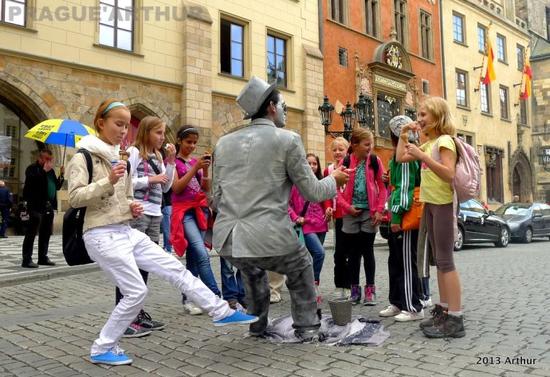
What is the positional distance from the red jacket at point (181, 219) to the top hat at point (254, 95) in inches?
64.4

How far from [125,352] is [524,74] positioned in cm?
3431

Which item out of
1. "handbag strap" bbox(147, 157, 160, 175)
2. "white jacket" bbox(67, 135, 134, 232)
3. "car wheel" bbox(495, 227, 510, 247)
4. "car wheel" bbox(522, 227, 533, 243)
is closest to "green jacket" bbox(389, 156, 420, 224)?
"handbag strap" bbox(147, 157, 160, 175)

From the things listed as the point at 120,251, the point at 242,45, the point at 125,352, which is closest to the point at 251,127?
the point at 120,251

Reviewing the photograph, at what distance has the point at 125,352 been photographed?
3775 mm

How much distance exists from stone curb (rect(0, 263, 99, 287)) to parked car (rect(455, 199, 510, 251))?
9.00m

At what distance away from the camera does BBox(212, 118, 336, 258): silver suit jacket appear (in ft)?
11.6

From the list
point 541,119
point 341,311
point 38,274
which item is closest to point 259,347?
point 341,311

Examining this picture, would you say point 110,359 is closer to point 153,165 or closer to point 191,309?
point 191,309

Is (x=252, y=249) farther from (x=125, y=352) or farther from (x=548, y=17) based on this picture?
(x=548, y=17)

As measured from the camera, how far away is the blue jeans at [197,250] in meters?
5.07

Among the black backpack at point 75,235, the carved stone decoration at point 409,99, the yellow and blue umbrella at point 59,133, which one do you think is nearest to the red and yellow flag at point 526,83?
the carved stone decoration at point 409,99

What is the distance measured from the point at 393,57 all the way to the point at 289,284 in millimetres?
21791

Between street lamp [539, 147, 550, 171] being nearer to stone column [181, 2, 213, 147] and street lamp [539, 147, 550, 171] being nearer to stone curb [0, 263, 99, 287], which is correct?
stone column [181, 2, 213, 147]

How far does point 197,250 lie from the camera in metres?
5.09
